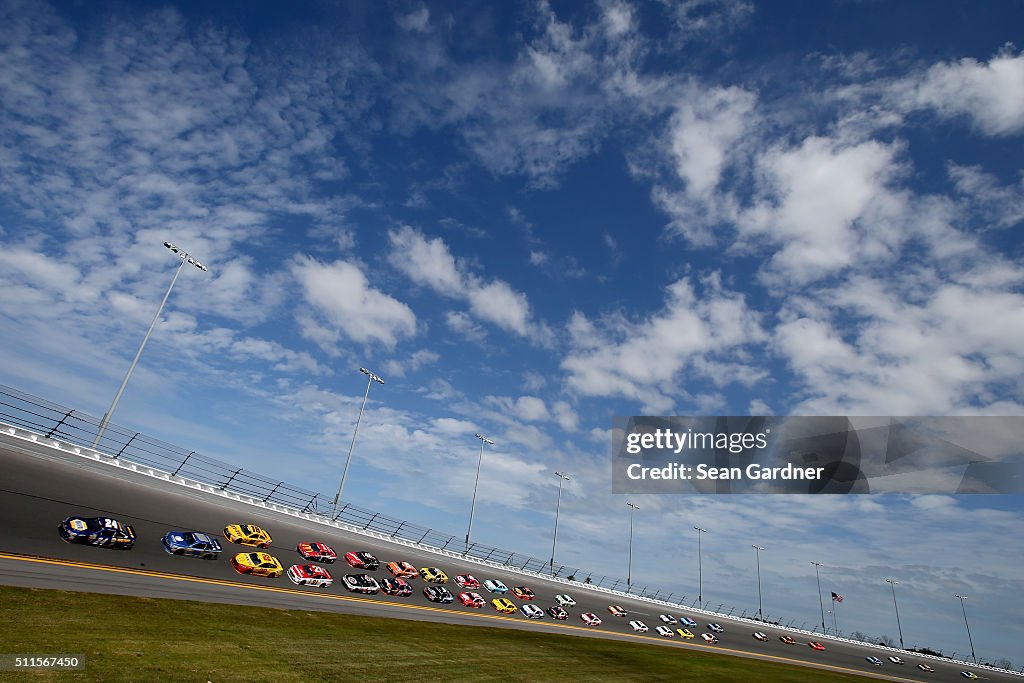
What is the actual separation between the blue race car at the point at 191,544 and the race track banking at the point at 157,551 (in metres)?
0.46

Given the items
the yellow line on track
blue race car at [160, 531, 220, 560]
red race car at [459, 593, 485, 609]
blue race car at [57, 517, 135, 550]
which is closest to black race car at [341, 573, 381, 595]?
the yellow line on track

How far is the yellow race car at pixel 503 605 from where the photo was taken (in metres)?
48.9

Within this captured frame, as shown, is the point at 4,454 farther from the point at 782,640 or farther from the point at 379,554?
the point at 782,640

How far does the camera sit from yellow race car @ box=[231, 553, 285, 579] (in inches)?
1334

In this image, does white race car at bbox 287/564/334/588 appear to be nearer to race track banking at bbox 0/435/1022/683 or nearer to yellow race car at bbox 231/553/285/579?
race track banking at bbox 0/435/1022/683

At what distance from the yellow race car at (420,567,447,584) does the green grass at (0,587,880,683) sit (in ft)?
35.6

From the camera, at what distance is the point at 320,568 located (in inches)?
1511

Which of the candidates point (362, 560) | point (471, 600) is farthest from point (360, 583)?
point (471, 600)

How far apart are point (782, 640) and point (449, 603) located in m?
62.4

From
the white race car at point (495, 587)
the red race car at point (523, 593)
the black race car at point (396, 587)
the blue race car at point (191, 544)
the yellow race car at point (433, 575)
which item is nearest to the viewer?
the blue race car at point (191, 544)

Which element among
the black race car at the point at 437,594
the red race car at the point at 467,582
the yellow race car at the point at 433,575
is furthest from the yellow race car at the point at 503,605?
the black race car at the point at 437,594

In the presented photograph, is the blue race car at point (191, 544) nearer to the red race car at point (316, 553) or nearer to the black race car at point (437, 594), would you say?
the red race car at point (316, 553)

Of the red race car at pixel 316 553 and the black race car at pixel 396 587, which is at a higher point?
the red race car at pixel 316 553

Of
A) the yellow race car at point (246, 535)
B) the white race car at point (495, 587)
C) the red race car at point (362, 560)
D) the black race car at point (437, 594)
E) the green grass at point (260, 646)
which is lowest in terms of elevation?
the green grass at point (260, 646)
